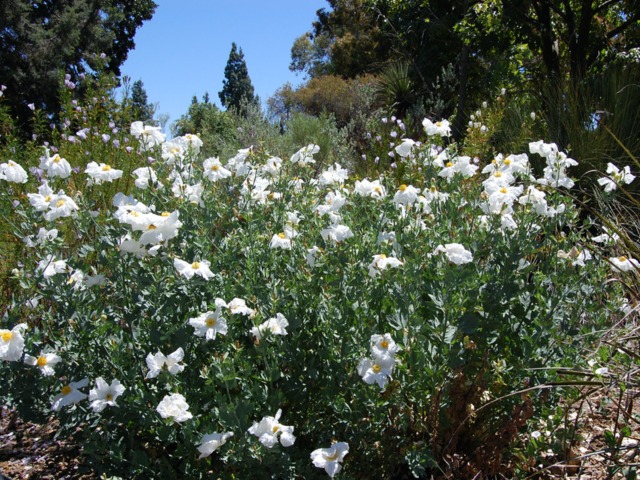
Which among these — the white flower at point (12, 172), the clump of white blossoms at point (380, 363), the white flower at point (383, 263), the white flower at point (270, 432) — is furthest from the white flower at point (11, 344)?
the white flower at point (383, 263)

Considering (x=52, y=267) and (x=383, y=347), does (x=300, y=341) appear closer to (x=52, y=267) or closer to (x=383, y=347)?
(x=383, y=347)

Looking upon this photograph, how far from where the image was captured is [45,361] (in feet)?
7.23

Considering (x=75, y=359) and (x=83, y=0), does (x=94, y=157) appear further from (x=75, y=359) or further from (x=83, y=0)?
(x=83, y=0)

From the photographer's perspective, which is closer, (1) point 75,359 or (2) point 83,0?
(1) point 75,359

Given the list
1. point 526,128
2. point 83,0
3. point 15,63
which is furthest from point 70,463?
point 83,0

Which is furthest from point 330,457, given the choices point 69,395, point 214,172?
point 214,172

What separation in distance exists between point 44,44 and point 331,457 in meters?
24.4

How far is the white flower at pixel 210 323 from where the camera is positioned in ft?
6.82

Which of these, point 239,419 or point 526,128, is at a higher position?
point 526,128

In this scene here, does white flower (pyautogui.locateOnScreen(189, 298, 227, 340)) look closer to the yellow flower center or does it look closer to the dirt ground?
the yellow flower center

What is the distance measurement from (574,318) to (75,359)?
204 centimetres

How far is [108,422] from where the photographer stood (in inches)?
87.8

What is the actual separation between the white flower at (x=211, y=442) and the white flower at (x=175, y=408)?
0.32 feet

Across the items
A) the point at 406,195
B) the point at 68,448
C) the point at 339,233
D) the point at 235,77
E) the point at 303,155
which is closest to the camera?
the point at 339,233
